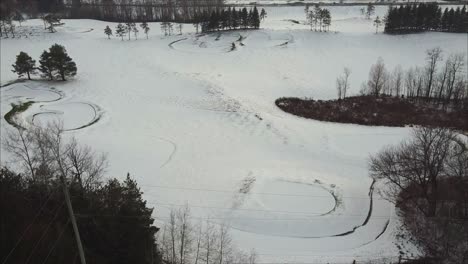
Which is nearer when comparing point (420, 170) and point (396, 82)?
point (420, 170)

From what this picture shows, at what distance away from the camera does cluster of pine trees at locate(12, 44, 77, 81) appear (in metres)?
50.9

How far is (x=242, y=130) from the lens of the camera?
130 ft

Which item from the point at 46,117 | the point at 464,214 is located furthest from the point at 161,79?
the point at 464,214

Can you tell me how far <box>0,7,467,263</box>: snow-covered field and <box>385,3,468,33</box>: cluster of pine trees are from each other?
14.4ft

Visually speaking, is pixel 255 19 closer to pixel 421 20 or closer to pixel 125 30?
pixel 125 30

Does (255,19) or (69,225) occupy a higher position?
(255,19)

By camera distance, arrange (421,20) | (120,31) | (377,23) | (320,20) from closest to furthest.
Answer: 1. (421,20)
2. (120,31)
3. (377,23)
4. (320,20)

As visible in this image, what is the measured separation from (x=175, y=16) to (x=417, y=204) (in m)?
98.4

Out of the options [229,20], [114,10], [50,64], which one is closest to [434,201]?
[50,64]

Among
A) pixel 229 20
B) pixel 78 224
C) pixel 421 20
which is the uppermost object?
pixel 229 20

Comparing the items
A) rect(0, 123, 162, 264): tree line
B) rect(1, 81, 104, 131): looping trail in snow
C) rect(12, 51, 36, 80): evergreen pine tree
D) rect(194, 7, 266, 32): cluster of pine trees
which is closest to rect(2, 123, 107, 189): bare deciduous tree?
rect(0, 123, 162, 264): tree line

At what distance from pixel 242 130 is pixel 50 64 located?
1198 inches

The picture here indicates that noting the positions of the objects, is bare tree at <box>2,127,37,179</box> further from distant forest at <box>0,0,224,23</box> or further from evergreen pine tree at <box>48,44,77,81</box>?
distant forest at <box>0,0,224,23</box>

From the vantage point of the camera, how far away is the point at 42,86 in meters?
49.9
